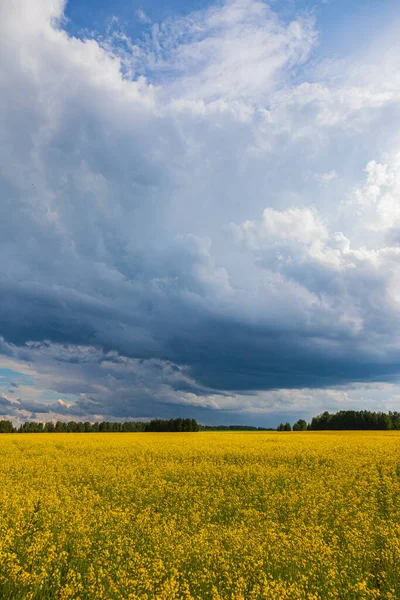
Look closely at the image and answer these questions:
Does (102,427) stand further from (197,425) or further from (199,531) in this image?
(199,531)

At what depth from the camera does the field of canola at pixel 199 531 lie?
7.98m

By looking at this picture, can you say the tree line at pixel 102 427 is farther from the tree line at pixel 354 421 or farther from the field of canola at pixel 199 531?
the field of canola at pixel 199 531

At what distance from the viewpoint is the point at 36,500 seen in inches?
505

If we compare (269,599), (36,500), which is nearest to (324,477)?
(269,599)

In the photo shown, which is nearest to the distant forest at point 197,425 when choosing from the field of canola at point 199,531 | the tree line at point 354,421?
the tree line at point 354,421

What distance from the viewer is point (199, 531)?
36.1 feet

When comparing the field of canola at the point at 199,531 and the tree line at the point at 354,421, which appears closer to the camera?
the field of canola at the point at 199,531

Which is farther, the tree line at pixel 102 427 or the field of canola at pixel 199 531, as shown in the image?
the tree line at pixel 102 427

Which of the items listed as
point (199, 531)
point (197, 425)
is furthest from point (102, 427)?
→ point (199, 531)

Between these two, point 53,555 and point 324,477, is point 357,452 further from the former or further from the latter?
point 53,555

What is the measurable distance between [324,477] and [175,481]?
275 inches

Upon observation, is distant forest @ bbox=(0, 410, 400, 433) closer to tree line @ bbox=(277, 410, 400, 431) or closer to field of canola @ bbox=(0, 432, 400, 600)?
tree line @ bbox=(277, 410, 400, 431)

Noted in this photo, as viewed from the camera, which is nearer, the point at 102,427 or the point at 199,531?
the point at 199,531

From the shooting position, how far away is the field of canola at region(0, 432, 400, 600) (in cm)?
798
